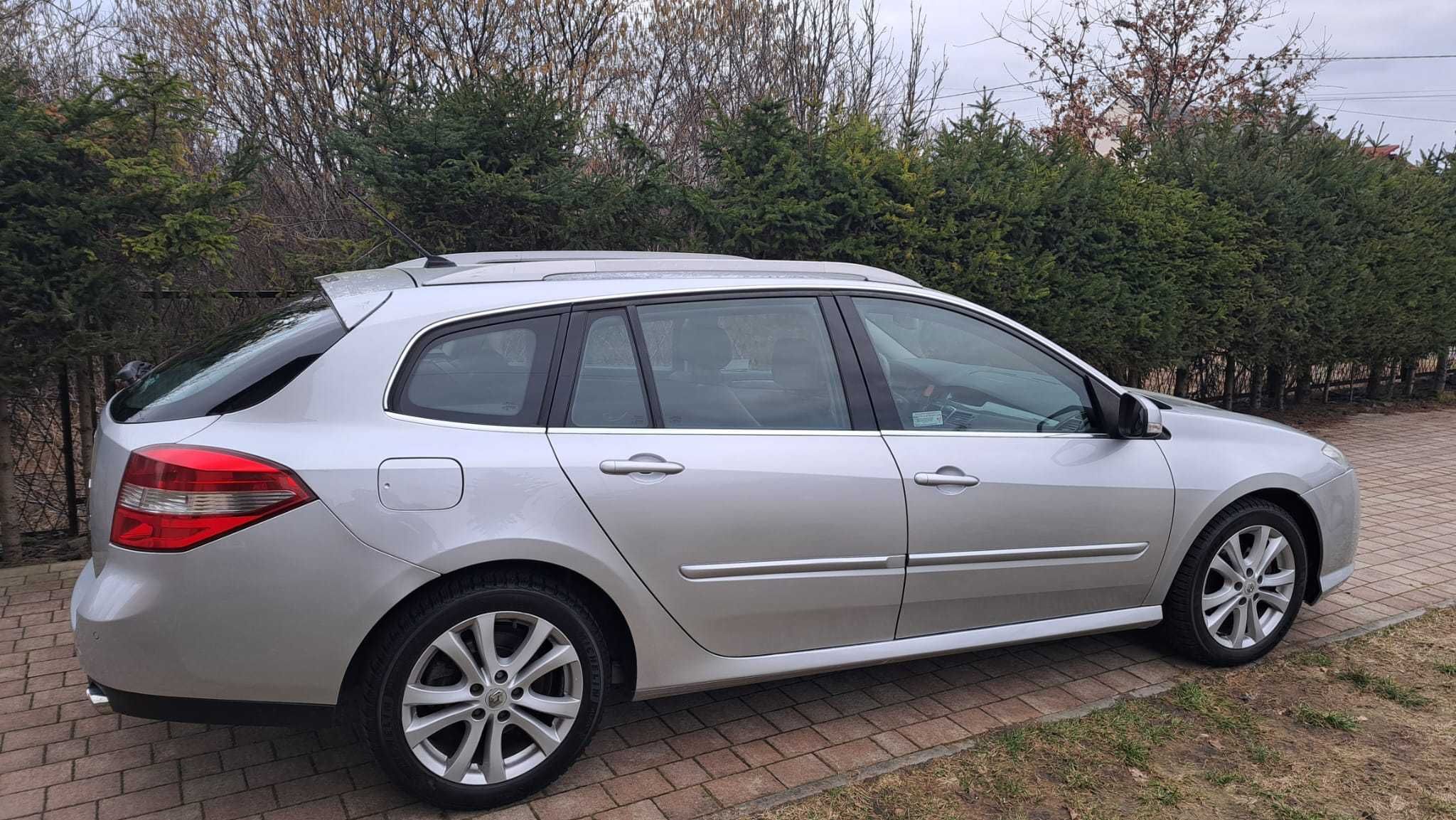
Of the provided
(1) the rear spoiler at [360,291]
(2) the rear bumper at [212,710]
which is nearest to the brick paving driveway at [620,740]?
(2) the rear bumper at [212,710]

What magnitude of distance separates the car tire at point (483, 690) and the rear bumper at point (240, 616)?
0.13 metres

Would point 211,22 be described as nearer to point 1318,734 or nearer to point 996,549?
point 996,549

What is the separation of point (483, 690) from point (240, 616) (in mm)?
704

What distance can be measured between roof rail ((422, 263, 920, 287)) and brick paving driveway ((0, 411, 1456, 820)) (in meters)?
1.63

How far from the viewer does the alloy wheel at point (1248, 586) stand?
4.22m

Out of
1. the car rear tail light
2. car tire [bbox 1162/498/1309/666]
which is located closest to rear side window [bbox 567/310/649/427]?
the car rear tail light

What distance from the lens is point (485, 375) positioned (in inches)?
124

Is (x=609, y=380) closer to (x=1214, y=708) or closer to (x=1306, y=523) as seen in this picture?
(x=1214, y=708)

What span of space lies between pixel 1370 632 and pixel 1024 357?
2.29m

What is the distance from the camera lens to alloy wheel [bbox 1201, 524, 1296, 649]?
13.9 ft

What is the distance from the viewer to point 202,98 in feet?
17.8

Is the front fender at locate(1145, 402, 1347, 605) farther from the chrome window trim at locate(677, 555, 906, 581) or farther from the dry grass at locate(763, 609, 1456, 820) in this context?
the chrome window trim at locate(677, 555, 906, 581)

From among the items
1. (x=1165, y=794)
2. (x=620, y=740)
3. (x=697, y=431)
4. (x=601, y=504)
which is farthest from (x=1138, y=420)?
(x=620, y=740)

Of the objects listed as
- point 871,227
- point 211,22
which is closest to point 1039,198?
point 871,227
